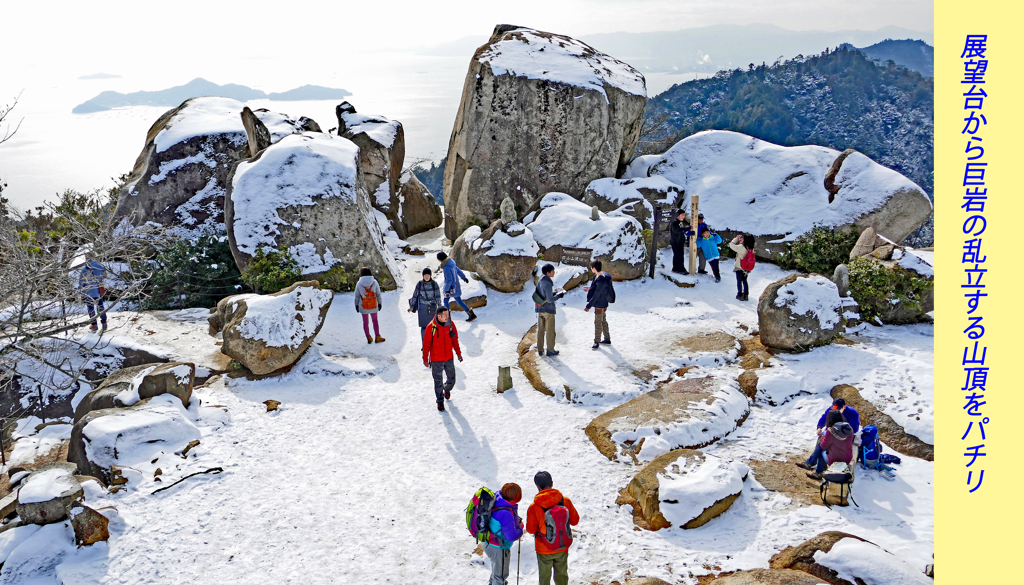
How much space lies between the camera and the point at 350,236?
15336 mm

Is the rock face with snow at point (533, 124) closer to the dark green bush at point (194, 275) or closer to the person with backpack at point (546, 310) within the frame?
the dark green bush at point (194, 275)

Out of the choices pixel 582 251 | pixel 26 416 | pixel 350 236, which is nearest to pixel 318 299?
pixel 350 236

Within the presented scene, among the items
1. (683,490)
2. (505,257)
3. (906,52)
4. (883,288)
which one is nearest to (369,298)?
(505,257)

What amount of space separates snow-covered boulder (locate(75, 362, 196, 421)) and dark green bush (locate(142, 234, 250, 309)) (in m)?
6.90

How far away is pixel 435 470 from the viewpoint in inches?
321

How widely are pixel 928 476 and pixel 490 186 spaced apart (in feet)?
48.6

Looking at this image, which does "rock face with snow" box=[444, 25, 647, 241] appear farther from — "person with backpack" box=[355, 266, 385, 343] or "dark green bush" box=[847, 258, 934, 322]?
"dark green bush" box=[847, 258, 934, 322]

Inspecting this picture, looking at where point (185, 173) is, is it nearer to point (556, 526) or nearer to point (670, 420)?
point (670, 420)

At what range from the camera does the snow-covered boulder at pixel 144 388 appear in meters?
9.09

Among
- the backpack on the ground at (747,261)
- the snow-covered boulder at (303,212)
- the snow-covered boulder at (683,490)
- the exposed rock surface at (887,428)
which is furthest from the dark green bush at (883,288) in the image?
the snow-covered boulder at (303,212)

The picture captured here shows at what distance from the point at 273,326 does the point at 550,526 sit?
752 centimetres

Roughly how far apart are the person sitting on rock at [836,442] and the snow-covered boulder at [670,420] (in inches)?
58.8

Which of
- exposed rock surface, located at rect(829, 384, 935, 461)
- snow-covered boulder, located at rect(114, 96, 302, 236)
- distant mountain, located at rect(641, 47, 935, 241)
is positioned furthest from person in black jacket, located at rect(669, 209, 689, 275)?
distant mountain, located at rect(641, 47, 935, 241)

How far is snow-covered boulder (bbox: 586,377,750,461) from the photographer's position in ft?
27.5
